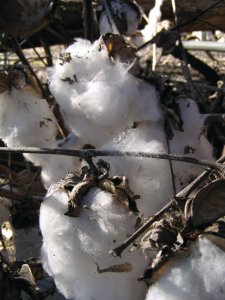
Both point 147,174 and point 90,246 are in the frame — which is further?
point 147,174

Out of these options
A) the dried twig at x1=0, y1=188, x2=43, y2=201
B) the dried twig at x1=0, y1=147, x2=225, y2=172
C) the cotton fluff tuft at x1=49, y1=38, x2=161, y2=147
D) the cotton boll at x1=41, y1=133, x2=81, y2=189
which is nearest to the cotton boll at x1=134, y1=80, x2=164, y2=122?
the cotton fluff tuft at x1=49, y1=38, x2=161, y2=147

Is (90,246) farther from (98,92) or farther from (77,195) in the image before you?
(98,92)

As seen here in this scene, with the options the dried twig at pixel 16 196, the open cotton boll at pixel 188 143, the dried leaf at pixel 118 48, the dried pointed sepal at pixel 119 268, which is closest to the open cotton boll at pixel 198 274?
the dried pointed sepal at pixel 119 268

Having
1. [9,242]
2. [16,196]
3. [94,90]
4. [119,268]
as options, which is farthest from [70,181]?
[9,242]

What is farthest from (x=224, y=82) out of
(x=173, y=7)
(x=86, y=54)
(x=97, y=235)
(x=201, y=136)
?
(x=97, y=235)

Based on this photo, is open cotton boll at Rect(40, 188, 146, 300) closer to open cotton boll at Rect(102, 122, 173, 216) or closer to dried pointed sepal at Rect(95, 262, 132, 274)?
dried pointed sepal at Rect(95, 262, 132, 274)

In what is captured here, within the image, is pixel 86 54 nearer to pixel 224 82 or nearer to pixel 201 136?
pixel 201 136

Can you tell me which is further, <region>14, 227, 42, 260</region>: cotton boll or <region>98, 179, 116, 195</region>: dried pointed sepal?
<region>14, 227, 42, 260</region>: cotton boll
